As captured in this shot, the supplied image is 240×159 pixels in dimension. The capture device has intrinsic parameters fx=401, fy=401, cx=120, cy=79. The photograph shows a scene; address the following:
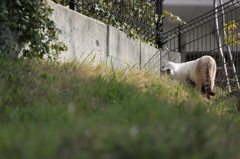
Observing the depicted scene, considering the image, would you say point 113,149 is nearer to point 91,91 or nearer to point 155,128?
point 155,128

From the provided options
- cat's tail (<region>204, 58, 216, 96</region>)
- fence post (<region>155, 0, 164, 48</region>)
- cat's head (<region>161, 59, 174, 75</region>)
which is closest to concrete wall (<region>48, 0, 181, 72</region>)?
cat's head (<region>161, 59, 174, 75</region>)

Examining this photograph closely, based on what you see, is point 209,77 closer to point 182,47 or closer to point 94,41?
point 94,41

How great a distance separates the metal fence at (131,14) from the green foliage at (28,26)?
1602mm

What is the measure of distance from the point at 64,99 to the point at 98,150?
1.78 m

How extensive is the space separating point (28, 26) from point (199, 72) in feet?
13.0

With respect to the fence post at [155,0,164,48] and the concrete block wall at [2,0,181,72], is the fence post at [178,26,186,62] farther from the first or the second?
the concrete block wall at [2,0,181,72]

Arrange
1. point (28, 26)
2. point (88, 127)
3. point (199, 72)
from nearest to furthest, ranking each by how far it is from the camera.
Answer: point (88, 127) < point (28, 26) < point (199, 72)

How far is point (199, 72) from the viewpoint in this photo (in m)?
7.97

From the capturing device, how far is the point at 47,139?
2479mm

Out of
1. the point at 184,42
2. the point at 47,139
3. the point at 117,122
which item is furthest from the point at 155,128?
the point at 184,42

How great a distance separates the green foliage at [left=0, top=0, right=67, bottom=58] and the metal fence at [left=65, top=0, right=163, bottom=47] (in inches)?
63.1

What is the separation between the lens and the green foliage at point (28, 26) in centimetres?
488

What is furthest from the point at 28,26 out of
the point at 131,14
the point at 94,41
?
the point at 131,14

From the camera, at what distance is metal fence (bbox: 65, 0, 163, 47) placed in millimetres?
7473
